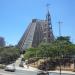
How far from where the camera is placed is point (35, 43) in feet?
644

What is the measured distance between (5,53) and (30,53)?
26.0 meters

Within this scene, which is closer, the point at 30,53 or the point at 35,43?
the point at 30,53

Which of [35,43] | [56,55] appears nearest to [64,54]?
[56,55]

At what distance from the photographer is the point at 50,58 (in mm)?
106562

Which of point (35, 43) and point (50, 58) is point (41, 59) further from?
point (35, 43)

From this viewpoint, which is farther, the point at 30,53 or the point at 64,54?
the point at 30,53

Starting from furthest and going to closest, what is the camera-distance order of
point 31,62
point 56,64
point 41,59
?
point 31,62 < point 41,59 < point 56,64

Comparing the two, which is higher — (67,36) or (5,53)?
(67,36)

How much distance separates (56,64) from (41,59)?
1483 cm

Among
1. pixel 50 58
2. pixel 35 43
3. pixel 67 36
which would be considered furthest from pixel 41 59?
pixel 35 43

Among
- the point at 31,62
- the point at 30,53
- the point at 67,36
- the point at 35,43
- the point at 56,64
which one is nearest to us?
the point at 56,64

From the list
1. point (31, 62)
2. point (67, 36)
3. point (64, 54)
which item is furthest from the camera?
point (67, 36)

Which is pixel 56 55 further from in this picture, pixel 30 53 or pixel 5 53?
pixel 30 53

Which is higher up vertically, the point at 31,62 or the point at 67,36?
the point at 67,36
